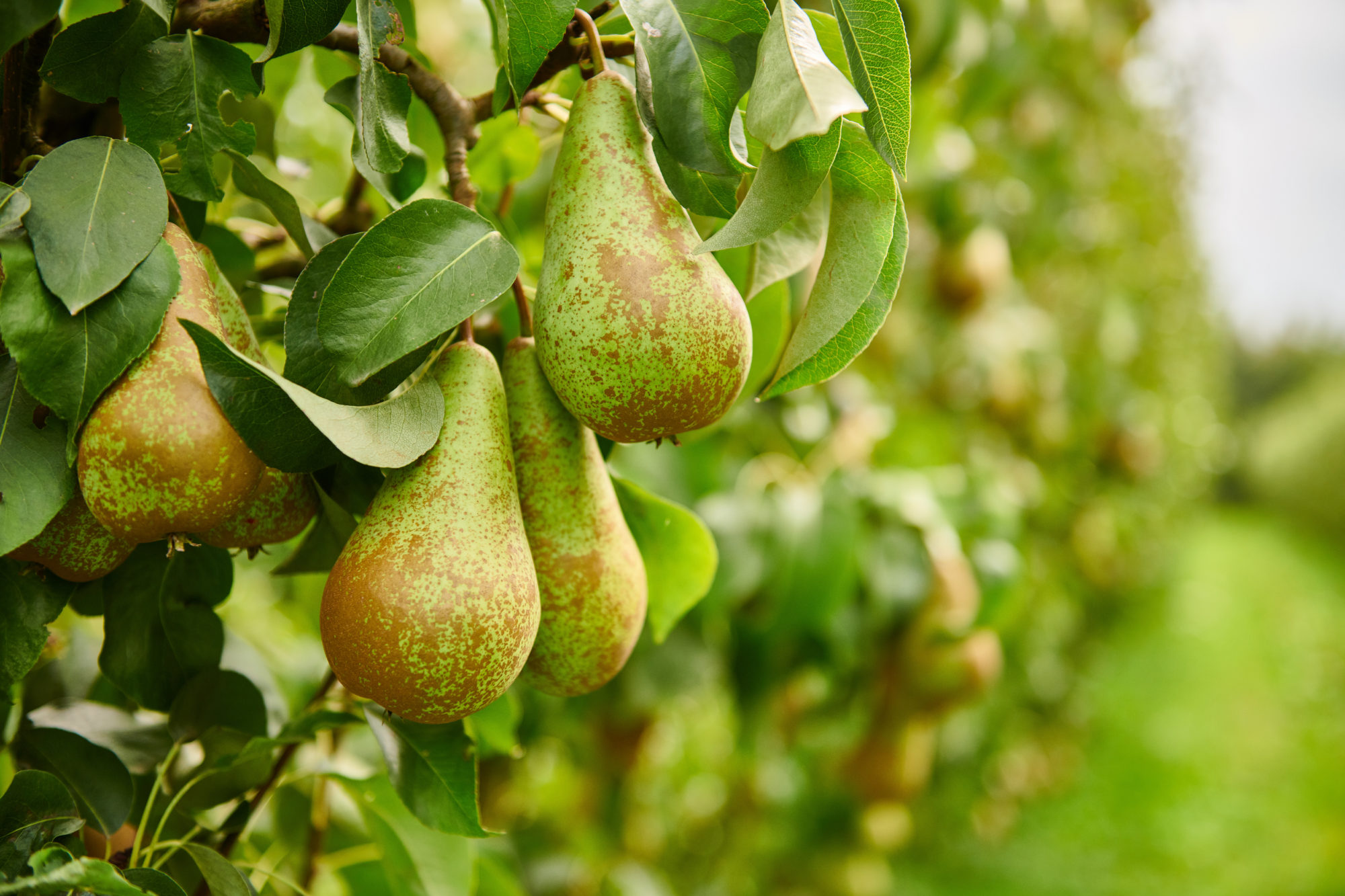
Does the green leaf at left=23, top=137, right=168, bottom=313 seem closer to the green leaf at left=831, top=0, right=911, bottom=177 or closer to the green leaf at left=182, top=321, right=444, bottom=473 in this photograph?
the green leaf at left=182, top=321, right=444, bottom=473

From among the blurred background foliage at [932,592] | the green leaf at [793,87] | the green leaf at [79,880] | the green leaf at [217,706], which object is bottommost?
the blurred background foliage at [932,592]

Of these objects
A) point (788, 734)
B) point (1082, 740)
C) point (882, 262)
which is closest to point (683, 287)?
point (882, 262)

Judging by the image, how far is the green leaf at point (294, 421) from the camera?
0.37 metres

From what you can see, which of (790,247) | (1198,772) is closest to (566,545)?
(790,247)

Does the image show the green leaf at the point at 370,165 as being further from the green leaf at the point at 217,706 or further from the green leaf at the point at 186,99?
the green leaf at the point at 217,706

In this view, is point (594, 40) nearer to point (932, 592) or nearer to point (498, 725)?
point (498, 725)

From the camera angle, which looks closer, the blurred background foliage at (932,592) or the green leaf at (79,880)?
the green leaf at (79,880)

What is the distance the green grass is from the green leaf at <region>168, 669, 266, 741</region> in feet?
11.8

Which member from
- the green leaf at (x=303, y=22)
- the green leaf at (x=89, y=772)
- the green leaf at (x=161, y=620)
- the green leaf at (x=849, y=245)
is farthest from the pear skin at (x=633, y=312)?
the green leaf at (x=89, y=772)

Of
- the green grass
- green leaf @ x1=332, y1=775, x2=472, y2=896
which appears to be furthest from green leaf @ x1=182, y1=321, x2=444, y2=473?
the green grass

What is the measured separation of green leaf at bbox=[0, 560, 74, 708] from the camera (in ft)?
1.49

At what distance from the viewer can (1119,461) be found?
4.30 metres

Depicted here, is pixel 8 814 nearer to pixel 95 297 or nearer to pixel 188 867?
pixel 188 867

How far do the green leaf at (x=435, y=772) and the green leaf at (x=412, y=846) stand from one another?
→ 140 millimetres
